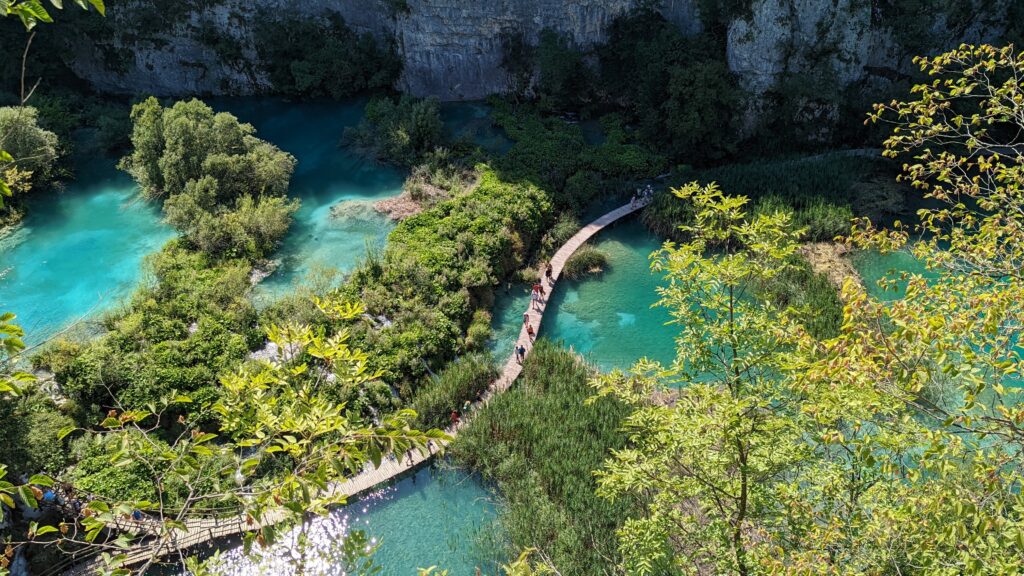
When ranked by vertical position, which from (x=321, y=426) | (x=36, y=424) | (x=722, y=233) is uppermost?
(x=722, y=233)

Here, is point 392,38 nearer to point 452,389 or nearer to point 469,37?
point 469,37

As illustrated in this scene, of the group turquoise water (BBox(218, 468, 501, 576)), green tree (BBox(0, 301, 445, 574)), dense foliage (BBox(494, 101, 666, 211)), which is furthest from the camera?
dense foliage (BBox(494, 101, 666, 211))

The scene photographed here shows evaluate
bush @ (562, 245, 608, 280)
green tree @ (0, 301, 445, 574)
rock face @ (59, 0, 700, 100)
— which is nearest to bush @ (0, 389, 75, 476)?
green tree @ (0, 301, 445, 574)

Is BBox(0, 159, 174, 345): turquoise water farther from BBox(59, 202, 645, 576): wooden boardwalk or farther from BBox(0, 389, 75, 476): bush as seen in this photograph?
BBox(59, 202, 645, 576): wooden boardwalk

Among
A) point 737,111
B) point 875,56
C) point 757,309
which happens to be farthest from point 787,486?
point 875,56

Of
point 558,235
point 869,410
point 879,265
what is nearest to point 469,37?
point 558,235

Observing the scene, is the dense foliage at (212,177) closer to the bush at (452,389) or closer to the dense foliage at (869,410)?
the bush at (452,389)

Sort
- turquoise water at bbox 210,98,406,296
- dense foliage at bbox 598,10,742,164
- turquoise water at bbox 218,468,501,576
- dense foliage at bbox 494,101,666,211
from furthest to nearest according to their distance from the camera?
1. dense foliage at bbox 598,10,742,164
2. dense foliage at bbox 494,101,666,211
3. turquoise water at bbox 210,98,406,296
4. turquoise water at bbox 218,468,501,576

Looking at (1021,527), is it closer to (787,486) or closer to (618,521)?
(787,486)
